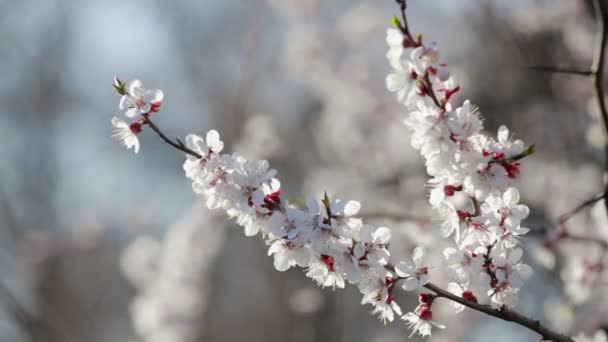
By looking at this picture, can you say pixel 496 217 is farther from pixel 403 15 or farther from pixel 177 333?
pixel 177 333

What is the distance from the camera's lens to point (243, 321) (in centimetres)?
1081

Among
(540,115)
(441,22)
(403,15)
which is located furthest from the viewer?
(441,22)

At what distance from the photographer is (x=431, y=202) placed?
1243mm

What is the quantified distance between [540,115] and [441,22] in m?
2.70

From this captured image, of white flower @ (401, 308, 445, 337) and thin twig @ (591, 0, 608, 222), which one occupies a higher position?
thin twig @ (591, 0, 608, 222)

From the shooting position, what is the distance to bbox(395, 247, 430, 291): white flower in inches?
48.4

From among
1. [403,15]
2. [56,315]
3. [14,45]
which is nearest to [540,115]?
[403,15]

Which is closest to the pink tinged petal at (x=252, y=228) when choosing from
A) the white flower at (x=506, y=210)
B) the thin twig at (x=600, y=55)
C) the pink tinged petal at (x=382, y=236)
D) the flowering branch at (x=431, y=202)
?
the flowering branch at (x=431, y=202)

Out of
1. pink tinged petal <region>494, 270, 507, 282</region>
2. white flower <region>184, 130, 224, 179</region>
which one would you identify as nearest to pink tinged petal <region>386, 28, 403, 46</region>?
white flower <region>184, 130, 224, 179</region>

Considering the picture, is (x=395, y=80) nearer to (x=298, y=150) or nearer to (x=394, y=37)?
(x=394, y=37)

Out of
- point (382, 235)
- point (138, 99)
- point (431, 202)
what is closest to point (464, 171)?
point (431, 202)

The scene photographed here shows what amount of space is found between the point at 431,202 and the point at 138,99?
0.61 meters

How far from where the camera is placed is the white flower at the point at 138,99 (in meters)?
1.30

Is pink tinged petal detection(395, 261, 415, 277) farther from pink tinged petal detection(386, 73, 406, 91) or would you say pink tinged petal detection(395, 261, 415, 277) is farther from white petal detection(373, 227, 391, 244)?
pink tinged petal detection(386, 73, 406, 91)
